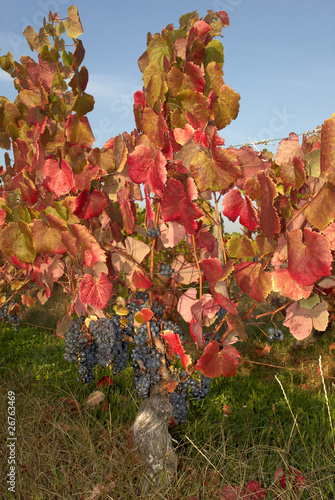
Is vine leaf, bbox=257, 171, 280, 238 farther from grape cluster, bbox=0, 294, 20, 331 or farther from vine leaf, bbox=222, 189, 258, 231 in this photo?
grape cluster, bbox=0, 294, 20, 331

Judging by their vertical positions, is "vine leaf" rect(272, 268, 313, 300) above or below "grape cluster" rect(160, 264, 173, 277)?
below

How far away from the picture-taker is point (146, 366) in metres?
2.06

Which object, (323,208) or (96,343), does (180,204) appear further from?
(96,343)

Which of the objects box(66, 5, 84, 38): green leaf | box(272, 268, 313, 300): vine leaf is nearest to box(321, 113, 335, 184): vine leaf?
box(272, 268, 313, 300): vine leaf

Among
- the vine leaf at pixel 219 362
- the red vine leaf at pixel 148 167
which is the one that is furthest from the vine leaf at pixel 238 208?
the vine leaf at pixel 219 362

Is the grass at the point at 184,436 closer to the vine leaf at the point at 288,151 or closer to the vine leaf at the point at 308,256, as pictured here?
the vine leaf at the point at 308,256

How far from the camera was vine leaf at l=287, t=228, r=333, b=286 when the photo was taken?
129 centimetres

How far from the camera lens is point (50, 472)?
257 centimetres

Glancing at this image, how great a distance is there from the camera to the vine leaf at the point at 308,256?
4.25ft

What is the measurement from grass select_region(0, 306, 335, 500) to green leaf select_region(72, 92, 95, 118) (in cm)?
139

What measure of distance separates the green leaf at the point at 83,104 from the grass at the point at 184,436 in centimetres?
139

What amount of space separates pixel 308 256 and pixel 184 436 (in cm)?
157

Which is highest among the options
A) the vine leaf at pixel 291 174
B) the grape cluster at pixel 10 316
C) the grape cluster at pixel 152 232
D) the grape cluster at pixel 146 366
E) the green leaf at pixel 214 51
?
the green leaf at pixel 214 51

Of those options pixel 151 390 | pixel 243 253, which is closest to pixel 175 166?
pixel 243 253
